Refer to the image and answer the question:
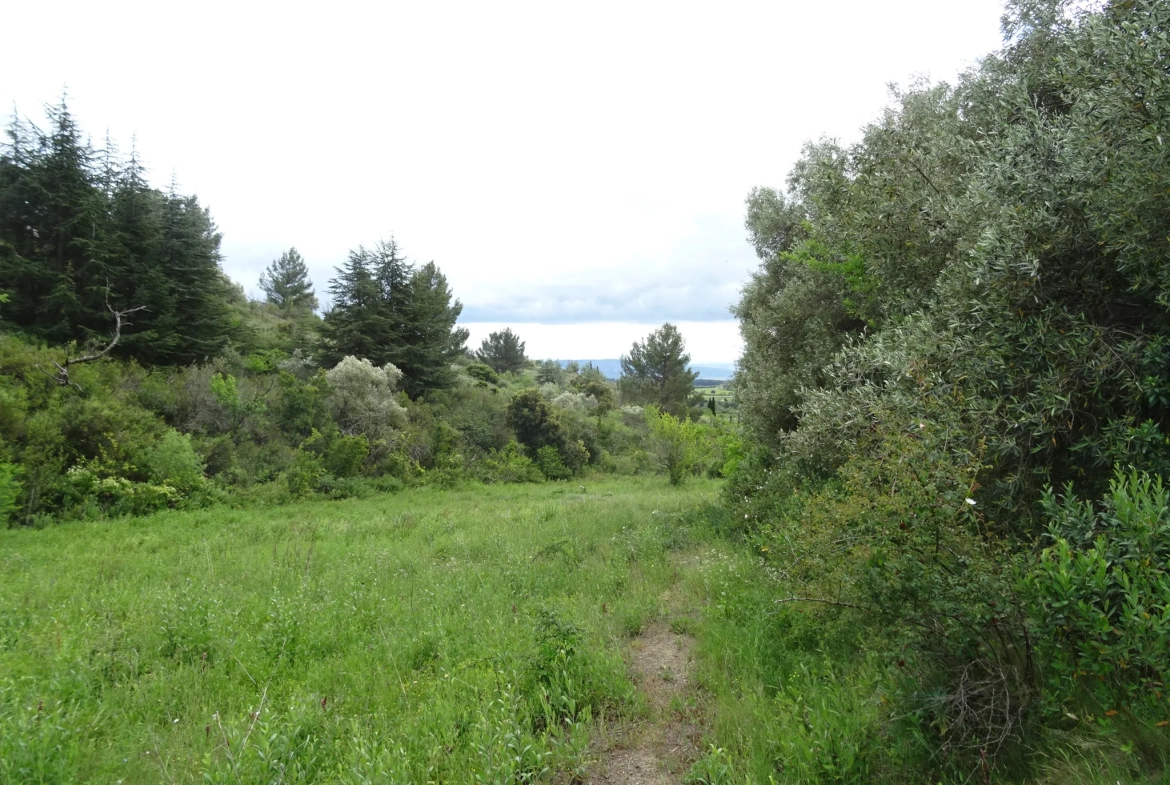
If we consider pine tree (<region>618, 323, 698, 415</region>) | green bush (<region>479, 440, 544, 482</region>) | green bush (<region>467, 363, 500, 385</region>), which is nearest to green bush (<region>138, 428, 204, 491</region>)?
green bush (<region>479, 440, 544, 482</region>)

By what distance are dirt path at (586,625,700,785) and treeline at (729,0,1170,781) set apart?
3.64ft

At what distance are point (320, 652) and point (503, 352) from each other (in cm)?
4945

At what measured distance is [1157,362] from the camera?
343 centimetres

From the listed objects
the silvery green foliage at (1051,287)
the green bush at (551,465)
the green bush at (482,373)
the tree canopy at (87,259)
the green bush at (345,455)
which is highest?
the tree canopy at (87,259)

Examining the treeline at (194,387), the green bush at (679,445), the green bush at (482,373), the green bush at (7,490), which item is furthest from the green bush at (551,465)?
the green bush at (7,490)

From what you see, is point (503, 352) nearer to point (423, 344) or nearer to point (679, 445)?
point (423, 344)

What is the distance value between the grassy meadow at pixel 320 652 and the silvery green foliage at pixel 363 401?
1086cm

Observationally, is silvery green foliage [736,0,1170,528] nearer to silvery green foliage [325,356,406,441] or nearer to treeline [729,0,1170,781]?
treeline [729,0,1170,781]

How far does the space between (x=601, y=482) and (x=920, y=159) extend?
66.0 feet

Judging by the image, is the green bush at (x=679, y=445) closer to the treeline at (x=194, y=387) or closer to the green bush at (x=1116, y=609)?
the treeline at (x=194, y=387)

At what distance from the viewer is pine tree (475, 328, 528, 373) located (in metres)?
53.5

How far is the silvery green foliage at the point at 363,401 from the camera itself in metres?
21.1

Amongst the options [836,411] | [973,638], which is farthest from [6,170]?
[973,638]

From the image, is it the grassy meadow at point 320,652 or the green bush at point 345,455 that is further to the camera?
the green bush at point 345,455
